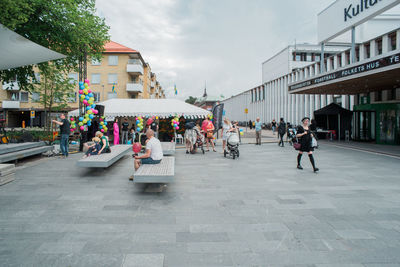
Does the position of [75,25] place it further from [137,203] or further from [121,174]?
[137,203]

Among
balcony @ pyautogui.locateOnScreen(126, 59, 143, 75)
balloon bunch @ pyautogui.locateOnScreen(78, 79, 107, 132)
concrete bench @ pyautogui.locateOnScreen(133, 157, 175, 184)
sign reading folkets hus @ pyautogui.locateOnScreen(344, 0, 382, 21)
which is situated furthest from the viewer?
balcony @ pyautogui.locateOnScreen(126, 59, 143, 75)

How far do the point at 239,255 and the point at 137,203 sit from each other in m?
2.55

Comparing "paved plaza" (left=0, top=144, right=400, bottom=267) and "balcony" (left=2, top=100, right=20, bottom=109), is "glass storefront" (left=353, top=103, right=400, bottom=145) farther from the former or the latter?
"balcony" (left=2, top=100, right=20, bottom=109)

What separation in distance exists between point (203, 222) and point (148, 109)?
1477 cm

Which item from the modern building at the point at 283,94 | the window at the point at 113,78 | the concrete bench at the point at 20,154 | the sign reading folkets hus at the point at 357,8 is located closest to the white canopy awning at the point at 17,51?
the concrete bench at the point at 20,154

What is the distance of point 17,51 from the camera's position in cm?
700

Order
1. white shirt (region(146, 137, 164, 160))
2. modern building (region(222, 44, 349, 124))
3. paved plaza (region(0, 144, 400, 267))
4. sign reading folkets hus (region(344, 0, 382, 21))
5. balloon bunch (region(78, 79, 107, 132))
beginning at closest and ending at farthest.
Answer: paved plaza (region(0, 144, 400, 267)) < white shirt (region(146, 137, 164, 160)) < sign reading folkets hus (region(344, 0, 382, 21)) < balloon bunch (region(78, 79, 107, 132)) < modern building (region(222, 44, 349, 124))

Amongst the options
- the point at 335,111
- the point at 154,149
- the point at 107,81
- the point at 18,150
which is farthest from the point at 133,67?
the point at 154,149

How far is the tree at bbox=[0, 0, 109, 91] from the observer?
11913mm

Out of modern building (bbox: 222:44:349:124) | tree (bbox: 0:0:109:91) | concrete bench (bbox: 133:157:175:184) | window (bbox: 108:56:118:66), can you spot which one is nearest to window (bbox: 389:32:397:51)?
modern building (bbox: 222:44:349:124)

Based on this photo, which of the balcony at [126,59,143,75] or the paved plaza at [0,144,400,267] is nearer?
the paved plaza at [0,144,400,267]

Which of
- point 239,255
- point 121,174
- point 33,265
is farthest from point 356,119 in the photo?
point 33,265

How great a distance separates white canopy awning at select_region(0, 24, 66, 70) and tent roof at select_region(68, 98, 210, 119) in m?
9.49

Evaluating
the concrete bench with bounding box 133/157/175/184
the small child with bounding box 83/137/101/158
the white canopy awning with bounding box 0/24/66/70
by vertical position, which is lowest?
the concrete bench with bounding box 133/157/175/184
